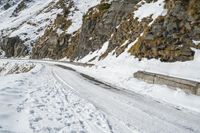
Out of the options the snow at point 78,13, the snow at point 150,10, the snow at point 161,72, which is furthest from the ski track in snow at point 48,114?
the snow at point 78,13

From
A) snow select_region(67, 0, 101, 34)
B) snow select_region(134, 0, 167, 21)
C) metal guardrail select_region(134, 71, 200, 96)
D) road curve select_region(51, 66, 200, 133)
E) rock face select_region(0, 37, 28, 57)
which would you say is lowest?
road curve select_region(51, 66, 200, 133)

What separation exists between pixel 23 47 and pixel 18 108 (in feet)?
284

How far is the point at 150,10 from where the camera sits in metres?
30.8

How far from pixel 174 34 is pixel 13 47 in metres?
82.7

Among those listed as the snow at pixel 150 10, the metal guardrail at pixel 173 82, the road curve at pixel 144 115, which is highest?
the snow at pixel 150 10

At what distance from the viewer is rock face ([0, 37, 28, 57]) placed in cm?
9309

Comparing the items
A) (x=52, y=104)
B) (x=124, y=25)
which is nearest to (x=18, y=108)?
(x=52, y=104)

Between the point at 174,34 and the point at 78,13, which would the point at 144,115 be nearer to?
the point at 174,34

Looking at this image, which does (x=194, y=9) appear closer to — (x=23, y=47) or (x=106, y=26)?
(x=106, y=26)

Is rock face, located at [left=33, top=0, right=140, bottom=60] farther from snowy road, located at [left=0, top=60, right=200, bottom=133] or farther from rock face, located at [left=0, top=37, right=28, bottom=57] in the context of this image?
rock face, located at [left=0, top=37, right=28, bottom=57]

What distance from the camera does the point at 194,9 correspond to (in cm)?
2219

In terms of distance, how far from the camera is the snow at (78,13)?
74.4 m

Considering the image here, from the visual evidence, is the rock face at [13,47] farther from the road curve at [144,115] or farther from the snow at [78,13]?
the road curve at [144,115]

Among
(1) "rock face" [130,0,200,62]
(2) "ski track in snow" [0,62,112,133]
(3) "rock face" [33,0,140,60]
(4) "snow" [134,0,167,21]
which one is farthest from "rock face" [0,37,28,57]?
(2) "ski track in snow" [0,62,112,133]
